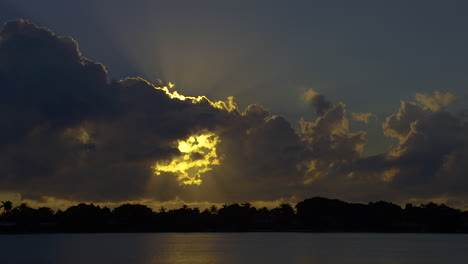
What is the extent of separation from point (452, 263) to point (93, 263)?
64867mm

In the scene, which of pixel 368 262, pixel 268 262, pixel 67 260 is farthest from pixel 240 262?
pixel 67 260

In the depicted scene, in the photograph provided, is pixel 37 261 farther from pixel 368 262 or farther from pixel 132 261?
Answer: pixel 368 262

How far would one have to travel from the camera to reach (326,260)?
108438 millimetres

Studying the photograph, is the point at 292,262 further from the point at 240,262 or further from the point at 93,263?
the point at 93,263

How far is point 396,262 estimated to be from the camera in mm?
104250

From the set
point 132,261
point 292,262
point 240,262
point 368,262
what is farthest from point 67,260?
point 368,262

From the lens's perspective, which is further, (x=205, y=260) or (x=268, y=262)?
(x=205, y=260)

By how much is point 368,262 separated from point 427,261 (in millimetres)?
12508

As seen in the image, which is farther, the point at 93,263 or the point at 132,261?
the point at 132,261

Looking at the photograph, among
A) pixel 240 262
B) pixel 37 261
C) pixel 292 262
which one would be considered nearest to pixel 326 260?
pixel 292 262

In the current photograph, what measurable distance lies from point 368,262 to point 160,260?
130 feet

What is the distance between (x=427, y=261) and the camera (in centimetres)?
10694

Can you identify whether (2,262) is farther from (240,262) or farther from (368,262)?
(368,262)

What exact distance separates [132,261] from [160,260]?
6022 mm
